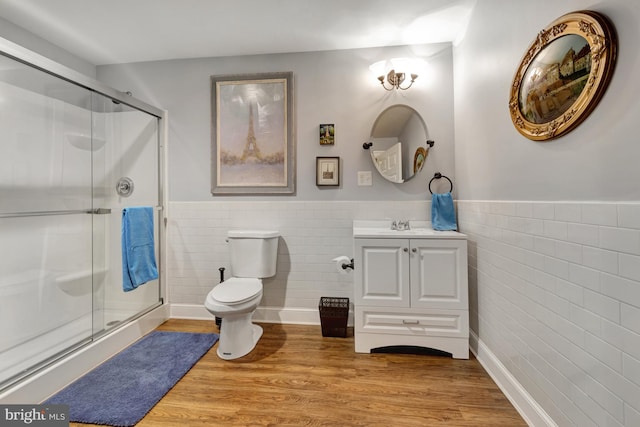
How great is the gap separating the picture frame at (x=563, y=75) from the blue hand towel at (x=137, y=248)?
99.3 inches

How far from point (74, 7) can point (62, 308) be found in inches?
80.8

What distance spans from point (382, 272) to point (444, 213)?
0.74 meters

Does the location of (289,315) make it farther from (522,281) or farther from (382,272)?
(522,281)

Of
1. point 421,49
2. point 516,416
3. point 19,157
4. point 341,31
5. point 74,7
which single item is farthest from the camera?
point 421,49

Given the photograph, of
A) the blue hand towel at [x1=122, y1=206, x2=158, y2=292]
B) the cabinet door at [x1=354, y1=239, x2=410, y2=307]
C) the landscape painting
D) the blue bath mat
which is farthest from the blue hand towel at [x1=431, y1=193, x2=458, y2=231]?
the blue hand towel at [x1=122, y1=206, x2=158, y2=292]

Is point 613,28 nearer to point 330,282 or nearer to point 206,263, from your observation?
point 330,282

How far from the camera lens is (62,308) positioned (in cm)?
185

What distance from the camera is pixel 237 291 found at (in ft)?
6.09

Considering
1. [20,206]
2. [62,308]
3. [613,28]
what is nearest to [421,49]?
[613,28]

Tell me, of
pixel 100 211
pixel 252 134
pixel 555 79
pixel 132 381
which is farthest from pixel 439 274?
pixel 100 211

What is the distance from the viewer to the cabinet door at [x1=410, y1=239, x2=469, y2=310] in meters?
1.80

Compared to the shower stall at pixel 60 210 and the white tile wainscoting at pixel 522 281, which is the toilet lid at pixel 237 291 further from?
the shower stall at pixel 60 210

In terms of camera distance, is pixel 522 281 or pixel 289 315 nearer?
pixel 522 281

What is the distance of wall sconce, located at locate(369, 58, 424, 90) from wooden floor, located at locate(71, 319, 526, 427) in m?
2.10
